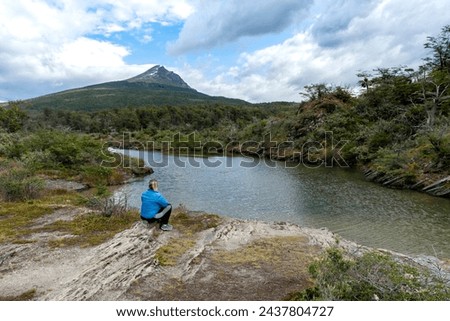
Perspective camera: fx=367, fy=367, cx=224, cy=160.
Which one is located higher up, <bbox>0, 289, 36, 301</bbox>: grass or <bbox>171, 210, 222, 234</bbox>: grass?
<bbox>171, 210, 222, 234</bbox>: grass

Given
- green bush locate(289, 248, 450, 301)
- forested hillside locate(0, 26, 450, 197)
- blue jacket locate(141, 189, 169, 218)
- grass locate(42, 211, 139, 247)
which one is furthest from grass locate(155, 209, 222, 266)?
forested hillside locate(0, 26, 450, 197)

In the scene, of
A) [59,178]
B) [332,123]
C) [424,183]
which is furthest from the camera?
[332,123]

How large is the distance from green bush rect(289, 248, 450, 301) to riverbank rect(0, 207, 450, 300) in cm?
97

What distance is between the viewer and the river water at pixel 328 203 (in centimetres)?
1692

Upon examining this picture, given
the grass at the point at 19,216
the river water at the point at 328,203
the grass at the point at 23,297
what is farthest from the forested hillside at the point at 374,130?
the grass at the point at 23,297

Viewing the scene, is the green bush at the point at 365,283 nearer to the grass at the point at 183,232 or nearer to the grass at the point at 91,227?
the grass at the point at 183,232

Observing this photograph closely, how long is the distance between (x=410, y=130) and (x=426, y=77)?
32.5 ft

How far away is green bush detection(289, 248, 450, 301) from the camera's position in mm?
6945

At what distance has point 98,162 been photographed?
126 feet

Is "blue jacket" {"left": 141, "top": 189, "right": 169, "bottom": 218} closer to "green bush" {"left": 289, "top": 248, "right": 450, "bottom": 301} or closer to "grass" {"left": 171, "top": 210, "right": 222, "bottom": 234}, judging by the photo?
"grass" {"left": 171, "top": 210, "right": 222, "bottom": 234}

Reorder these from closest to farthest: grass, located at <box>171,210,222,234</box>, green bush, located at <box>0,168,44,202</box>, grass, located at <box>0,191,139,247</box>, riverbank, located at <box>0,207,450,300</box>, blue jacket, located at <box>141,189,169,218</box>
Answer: riverbank, located at <box>0,207,450,300</box>
grass, located at <box>0,191,139,247</box>
blue jacket, located at <box>141,189,169,218</box>
grass, located at <box>171,210,222,234</box>
green bush, located at <box>0,168,44,202</box>

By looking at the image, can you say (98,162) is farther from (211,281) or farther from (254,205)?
(211,281)

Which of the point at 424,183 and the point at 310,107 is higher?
the point at 310,107

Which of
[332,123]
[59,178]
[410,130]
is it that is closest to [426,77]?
[410,130]
